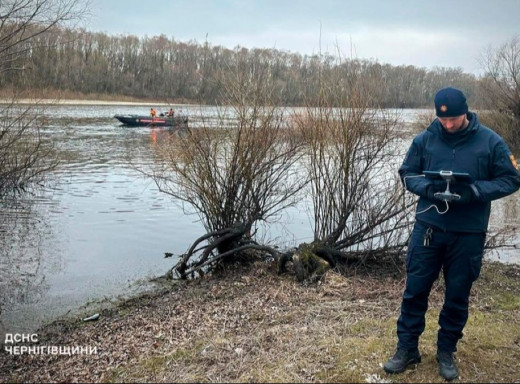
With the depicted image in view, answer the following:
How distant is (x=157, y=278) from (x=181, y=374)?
509 cm

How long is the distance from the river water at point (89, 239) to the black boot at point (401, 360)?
4867mm

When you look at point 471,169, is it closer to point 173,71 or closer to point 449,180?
point 449,180

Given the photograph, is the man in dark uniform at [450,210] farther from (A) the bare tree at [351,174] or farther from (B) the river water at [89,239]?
(B) the river water at [89,239]

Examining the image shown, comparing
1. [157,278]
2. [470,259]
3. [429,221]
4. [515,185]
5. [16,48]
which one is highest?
[16,48]

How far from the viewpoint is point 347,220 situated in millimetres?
8961

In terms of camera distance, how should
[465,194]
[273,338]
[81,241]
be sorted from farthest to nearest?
[81,241] → [273,338] → [465,194]

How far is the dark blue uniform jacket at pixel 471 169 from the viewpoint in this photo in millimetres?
3850

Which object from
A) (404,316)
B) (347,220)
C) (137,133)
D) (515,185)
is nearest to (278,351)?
(404,316)

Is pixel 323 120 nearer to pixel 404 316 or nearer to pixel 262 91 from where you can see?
pixel 262 91

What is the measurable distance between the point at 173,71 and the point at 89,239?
182 feet

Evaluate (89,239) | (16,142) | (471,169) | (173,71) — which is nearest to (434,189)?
(471,169)

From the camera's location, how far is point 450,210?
3992 mm

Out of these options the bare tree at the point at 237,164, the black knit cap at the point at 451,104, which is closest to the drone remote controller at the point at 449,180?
the black knit cap at the point at 451,104

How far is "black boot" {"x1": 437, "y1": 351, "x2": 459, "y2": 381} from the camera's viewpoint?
4.08 metres
